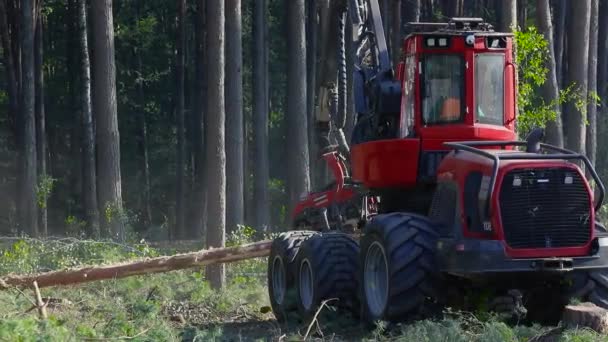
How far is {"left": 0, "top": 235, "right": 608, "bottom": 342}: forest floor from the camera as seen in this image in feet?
36.7

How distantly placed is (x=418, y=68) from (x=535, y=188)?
252 cm

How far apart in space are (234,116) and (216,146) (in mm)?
6250

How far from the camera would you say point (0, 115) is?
147ft

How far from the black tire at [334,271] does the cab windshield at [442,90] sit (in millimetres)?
1929

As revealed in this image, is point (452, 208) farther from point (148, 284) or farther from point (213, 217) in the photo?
point (213, 217)

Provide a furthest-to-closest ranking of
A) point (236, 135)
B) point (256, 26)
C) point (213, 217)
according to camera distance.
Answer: point (256, 26) < point (236, 135) < point (213, 217)

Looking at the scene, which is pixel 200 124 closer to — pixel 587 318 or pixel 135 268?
pixel 135 268

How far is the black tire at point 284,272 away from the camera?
15.4 meters

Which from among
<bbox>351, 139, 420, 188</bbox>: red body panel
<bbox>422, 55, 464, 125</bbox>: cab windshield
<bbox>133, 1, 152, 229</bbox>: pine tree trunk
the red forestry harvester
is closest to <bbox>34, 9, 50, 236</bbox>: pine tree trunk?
<bbox>133, 1, 152, 229</bbox>: pine tree trunk

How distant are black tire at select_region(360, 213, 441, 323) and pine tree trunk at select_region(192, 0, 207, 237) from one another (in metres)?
26.9

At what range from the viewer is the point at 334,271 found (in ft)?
46.3

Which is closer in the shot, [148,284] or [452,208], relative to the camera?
[452,208]

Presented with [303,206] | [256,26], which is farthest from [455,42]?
[256,26]

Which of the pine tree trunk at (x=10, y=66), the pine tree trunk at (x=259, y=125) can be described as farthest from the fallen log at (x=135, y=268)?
the pine tree trunk at (x=10, y=66)
